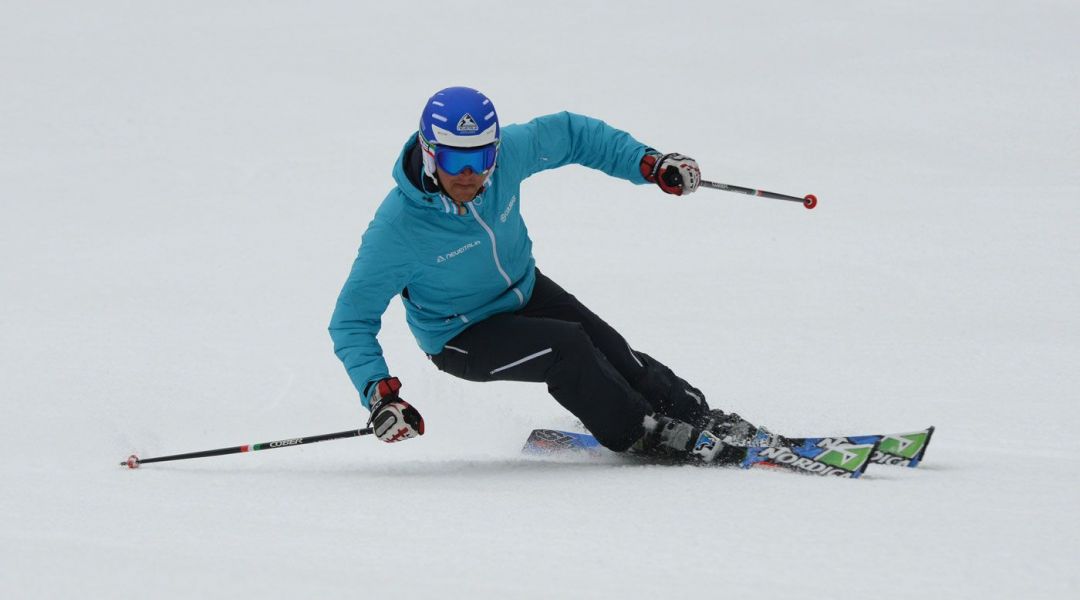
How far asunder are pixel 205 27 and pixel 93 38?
1778 mm

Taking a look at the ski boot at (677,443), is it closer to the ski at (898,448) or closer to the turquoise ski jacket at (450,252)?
the ski at (898,448)

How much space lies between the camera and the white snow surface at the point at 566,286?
3.28 meters

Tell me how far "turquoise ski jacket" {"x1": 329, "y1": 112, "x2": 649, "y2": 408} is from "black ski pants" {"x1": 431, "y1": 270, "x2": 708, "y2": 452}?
5.3 inches

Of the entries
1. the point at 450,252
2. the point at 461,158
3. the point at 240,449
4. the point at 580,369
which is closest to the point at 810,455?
the point at 580,369

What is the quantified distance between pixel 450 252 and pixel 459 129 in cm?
57

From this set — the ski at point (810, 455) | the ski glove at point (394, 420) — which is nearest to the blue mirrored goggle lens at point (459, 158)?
the ski glove at point (394, 420)

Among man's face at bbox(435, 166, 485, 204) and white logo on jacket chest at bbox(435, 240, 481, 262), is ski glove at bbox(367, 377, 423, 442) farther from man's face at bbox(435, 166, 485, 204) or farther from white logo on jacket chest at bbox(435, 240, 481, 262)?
man's face at bbox(435, 166, 485, 204)

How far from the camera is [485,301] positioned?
15.8 ft

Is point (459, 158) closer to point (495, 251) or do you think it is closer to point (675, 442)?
point (495, 251)

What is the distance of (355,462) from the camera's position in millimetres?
5082

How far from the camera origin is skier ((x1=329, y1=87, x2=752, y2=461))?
4.32 m

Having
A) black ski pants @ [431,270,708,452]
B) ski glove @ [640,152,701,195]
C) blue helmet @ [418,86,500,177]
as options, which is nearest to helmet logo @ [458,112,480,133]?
blue helmet @ [418,86,500,177]

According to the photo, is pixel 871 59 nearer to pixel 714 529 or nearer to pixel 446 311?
pixel 446 311

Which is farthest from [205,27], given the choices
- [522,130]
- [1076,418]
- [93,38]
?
[1076,418]
